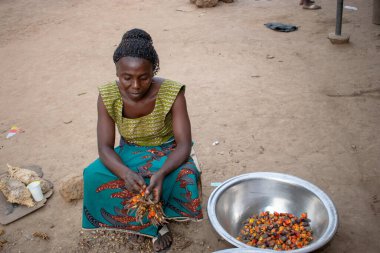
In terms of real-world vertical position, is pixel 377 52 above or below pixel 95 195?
below

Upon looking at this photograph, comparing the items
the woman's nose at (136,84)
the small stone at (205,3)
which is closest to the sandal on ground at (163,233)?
the woman's nose at (136,84)

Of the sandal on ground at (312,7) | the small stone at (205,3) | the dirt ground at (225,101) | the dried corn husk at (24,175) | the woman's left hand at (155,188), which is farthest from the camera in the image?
the small stone at (205,3)

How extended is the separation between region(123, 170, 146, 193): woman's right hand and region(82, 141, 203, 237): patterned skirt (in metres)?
0.11

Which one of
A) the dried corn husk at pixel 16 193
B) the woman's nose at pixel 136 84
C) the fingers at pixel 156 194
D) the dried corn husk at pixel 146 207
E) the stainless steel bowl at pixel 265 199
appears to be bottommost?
the dried corn husk at pixel 16 193

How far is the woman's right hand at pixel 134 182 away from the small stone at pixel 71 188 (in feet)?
2.90

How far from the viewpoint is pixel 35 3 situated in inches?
378

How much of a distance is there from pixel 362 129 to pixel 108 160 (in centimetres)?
246

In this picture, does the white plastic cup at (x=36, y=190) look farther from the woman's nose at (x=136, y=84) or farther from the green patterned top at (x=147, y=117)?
the woman's nose at (x=136, y=84)

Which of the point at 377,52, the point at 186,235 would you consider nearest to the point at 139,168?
the point at 186,235

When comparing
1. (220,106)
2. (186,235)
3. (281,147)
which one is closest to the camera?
(186,235)

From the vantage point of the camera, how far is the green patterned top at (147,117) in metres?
2.52

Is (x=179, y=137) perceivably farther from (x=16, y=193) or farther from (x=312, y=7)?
(x=312, y=7)

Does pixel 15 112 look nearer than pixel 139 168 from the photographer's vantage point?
No

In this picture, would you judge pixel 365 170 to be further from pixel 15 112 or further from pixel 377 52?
pixel 15 112
